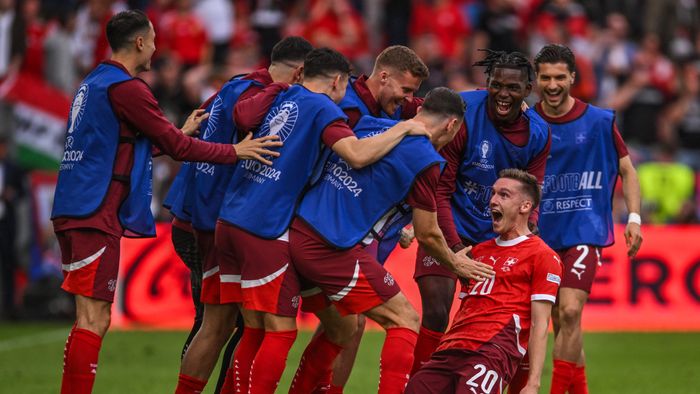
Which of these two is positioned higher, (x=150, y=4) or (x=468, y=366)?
(x=150, y=4)

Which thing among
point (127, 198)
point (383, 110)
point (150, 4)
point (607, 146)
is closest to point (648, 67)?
point (150, 4)

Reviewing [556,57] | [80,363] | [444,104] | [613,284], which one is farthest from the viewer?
[613,284]

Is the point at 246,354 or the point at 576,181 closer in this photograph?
the point at 246,354

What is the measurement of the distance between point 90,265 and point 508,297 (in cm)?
266

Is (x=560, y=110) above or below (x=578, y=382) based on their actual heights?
above

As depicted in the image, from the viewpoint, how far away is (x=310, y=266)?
7.97m

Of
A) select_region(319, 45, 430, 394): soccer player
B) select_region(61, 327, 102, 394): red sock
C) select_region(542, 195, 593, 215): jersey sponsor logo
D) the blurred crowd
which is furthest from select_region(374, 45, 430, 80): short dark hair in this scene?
the blurred crowd

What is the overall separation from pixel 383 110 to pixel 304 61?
0.68 meters

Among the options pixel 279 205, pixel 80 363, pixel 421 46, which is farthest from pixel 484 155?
pixel 421 46

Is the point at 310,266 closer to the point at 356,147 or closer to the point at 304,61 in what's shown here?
the point at 356,147

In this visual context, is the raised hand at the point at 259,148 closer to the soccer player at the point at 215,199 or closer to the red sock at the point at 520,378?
the soccer player at the point at 215,199

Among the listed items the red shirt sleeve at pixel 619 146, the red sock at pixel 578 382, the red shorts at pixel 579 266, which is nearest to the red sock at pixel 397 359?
the red sock at pixel 578 382

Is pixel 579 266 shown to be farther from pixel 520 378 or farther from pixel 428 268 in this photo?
pixel 428 268

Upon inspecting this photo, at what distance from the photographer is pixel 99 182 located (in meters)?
8.26
